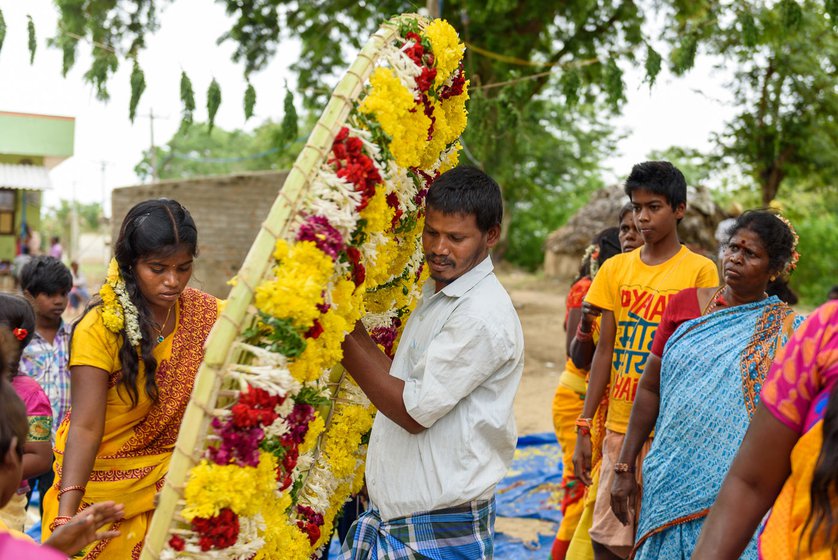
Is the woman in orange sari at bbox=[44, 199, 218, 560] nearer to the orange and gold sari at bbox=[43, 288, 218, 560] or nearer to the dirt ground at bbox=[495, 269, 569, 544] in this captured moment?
the orange and gold sari at bbox=[43, 288, 218, 560]

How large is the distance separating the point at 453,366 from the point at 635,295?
1.95 meters

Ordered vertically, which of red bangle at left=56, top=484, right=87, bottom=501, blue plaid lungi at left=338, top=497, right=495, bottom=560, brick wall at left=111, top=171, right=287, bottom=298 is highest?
blue plaid lungi at left=338, top=497, right=495, bottom=560

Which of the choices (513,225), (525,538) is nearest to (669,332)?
(525,538)

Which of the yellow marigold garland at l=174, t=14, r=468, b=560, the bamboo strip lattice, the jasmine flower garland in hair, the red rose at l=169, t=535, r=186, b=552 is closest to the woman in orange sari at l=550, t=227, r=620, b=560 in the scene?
the yellow marigold garland at l=174, t=14, r=468, b=560

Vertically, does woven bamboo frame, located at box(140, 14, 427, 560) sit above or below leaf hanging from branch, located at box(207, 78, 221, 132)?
below

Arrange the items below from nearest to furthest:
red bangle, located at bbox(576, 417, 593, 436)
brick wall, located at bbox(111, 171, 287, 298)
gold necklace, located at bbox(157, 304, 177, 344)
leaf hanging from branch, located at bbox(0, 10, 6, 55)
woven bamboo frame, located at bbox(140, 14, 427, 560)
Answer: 1. woven bamboo frame, located at bbox(140, 14, 427, 560)
2. gold necklace, located at bbox(157, 304, 177, 344)
3. red bangle, located at bbox(576, 417, 593, 436)
4. leaf hanging from branch, located at bbox(0, 10, 6, 55)
5. brick wall, located at bbox(111, 171, 287, 298)

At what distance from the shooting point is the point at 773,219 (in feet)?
11.0

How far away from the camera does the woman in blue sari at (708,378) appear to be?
313cm

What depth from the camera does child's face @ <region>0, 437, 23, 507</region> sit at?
1.79 metres

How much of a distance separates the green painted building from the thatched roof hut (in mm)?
13641

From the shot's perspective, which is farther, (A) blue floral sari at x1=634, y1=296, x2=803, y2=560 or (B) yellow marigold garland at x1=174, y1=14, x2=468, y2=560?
(A) blue floral sari at x1=634, y1=296, x2=803, y2=560

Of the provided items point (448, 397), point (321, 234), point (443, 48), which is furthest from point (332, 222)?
point (443, 48)

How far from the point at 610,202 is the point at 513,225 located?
1081 cm

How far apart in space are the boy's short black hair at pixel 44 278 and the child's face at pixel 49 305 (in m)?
0.02
